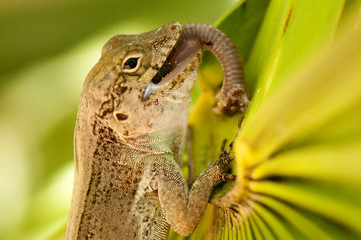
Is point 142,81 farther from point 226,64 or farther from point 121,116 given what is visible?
point 226,64

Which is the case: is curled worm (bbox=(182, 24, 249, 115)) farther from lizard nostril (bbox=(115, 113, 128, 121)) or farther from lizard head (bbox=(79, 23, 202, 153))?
lizard nostril (bbox=(115, 113, 128, 121))

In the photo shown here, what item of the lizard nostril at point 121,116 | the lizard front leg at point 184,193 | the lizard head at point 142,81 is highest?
the lizard head at point 142,81

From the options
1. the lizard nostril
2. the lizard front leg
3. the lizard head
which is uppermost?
the lizard head

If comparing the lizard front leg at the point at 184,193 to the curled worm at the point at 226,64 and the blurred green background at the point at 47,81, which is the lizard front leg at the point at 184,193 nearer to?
the curled worm at the point at 226,64

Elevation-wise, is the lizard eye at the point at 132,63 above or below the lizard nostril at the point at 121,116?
above

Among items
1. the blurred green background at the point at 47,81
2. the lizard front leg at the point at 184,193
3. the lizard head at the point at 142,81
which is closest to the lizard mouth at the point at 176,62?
the lizard head at the point at 142,81

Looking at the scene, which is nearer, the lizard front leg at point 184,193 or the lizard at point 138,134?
the lizard front leg at point 184,193

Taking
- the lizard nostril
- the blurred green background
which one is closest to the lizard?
the lizard nostril

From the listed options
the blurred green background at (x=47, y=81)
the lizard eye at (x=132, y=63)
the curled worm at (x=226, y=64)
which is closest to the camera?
the curled worm at (x=226, y=64)
